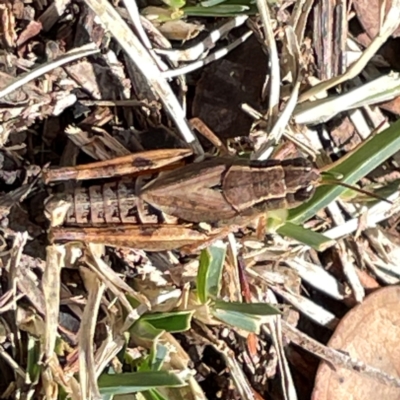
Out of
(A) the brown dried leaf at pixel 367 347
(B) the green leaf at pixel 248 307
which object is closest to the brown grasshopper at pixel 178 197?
(B) the green leaf at pixel 248 307

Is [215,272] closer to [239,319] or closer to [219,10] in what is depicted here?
[239,319]

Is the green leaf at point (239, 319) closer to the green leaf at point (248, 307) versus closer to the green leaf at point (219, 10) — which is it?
the green leaf at point (248, 307)

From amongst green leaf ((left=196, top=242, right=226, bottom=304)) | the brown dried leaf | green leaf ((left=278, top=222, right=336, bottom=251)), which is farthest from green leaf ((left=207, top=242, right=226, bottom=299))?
the brown dried leaf

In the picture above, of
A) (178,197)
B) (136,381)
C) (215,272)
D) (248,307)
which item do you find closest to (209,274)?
(215,272)

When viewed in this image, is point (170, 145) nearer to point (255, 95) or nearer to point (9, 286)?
point (255, 95)

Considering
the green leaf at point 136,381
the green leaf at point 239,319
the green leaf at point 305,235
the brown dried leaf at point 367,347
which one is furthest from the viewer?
the brown dried leaf at point 367,347
